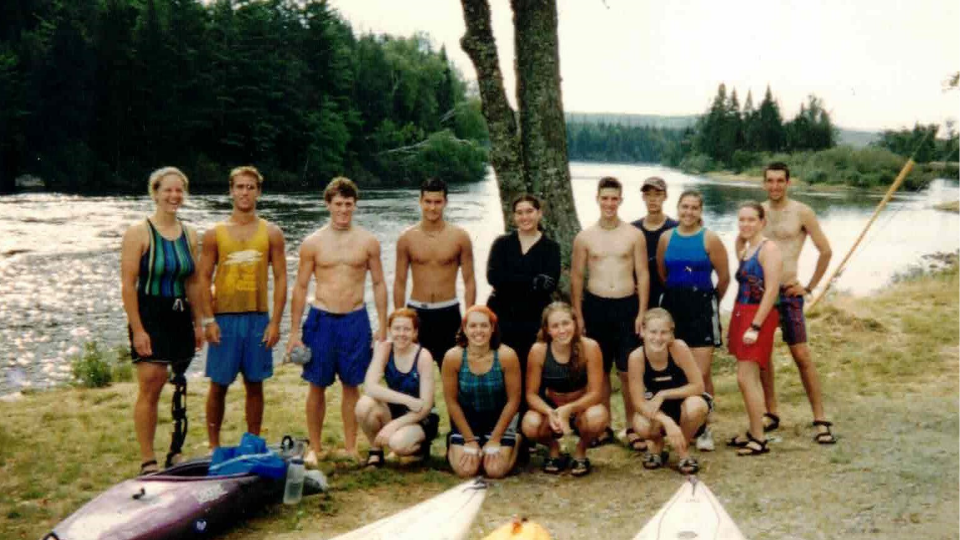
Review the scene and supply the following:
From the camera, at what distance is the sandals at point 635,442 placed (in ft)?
16.7

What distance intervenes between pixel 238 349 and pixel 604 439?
2420mm

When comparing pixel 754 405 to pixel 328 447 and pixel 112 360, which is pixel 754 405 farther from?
pixel 112 360

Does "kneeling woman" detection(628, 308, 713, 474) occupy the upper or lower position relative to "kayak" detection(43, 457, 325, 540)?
upper

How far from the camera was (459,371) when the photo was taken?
4621 mm

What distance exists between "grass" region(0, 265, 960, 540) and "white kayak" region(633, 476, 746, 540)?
0.27 m

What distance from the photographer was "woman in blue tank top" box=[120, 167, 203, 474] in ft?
14.2

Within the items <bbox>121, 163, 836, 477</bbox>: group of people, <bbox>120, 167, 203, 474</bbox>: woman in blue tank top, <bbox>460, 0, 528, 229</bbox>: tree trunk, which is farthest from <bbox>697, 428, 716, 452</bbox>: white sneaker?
<bbox>120, 167, 203, 474</bbox>: woman in blue tank top

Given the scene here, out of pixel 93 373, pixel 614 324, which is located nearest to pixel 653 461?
pixel 614 324

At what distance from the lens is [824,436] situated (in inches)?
204

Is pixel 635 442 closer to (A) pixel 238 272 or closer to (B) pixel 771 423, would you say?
(B) pixel 771 423

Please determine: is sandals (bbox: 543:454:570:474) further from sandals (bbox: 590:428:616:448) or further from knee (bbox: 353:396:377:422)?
knee (bbox: 353:396:377:422)

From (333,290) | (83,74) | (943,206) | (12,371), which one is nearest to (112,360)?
(12,371)

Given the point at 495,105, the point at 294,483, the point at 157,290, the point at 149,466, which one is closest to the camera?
the point at 294,483

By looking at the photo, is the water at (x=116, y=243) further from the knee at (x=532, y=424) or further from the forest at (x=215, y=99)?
the knee at (x=532, y=424)
